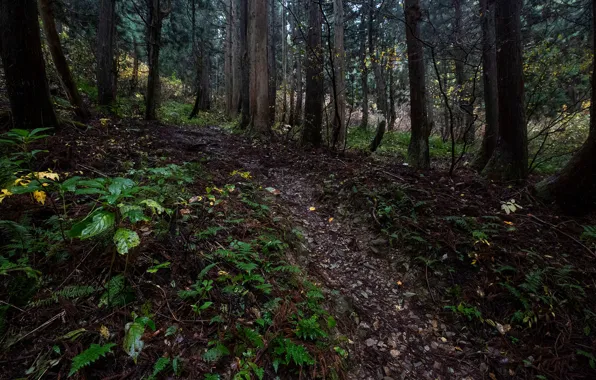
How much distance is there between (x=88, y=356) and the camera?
61.1 inches

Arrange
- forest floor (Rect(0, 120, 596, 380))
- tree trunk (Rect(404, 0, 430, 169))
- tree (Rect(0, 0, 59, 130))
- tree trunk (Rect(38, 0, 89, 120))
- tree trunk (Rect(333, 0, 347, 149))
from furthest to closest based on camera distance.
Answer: tree trunk (Rect(333, 0, 347, 149)), tree trunk (Rect(38, 0, 89, 120)), tree trunk (Rect(404, 0, 430, 169)), tree (Rect(0, 0, 59, 130)), forest floor (Rect(0, 120, 596, 380))

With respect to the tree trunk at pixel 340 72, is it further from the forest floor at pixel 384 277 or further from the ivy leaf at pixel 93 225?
the ivy leaf at pixel 93 225

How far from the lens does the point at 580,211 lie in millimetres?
4105

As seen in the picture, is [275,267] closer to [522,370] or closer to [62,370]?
[62,370]

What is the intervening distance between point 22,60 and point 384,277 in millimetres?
6126

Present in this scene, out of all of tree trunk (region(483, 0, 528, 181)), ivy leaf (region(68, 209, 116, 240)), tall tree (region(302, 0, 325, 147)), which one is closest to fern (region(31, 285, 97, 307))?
ivy leaf (region(68, 209, 116, 240))

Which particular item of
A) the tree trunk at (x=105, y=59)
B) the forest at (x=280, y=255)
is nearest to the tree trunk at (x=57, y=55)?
the forest at (x=280, y=255)

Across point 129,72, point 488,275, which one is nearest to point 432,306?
point 488,275

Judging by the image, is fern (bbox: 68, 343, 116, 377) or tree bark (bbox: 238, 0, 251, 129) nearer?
fern (bbox: 68, 343, 116, 377)

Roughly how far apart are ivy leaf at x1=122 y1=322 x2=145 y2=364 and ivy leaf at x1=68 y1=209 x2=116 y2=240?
2.08ft

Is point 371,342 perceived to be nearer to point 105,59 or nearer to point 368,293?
point 368,293

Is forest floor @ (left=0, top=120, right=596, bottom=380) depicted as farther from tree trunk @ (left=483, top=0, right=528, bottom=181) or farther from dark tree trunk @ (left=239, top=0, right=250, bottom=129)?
dark tree trunk @ (left=239, top=0, right=250, bottom=129)

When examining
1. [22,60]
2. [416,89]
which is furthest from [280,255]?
[416,89]

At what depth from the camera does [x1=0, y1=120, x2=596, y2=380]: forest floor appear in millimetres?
1919
